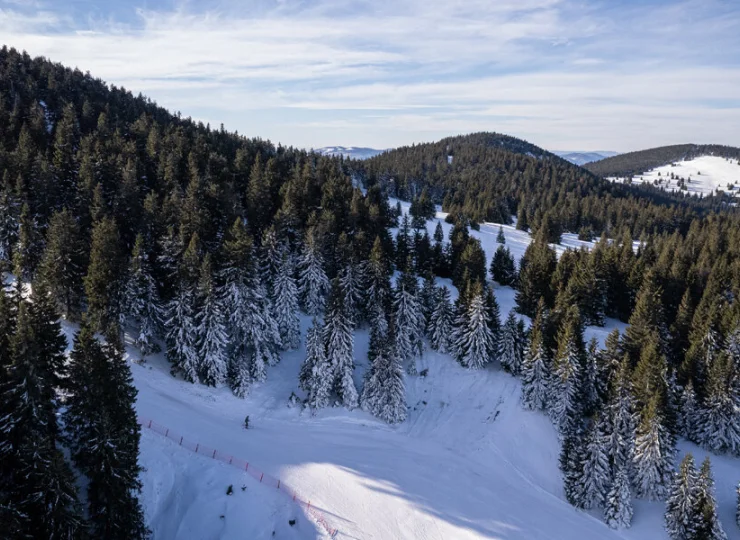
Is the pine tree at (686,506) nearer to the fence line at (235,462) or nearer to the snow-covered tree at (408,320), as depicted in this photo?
the snow-covered tree at (408,320)

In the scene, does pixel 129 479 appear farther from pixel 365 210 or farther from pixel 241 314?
pixel 365 210

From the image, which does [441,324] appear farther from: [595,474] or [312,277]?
[595,474]

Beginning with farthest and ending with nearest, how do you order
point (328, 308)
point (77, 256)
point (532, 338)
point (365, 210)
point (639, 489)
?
point (365, 210)
point (532, 338)
point (328, 308)
point (77, 256)
point (639, 489)

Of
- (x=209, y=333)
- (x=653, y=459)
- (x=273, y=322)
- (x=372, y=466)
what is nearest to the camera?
(x=372, y=466)

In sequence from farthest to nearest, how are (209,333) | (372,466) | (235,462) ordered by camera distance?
(209,333)
(372,466)
(235,462)

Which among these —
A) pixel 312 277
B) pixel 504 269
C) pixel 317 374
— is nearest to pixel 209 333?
pixel 317 374

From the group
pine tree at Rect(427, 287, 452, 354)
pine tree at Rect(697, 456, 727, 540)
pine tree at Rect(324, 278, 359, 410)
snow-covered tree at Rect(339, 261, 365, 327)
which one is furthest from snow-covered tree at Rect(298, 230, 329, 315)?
pine tree at Rect(697, 456, 727, 540)

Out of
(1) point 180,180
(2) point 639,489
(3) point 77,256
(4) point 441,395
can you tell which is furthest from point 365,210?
(2) point 639,489
